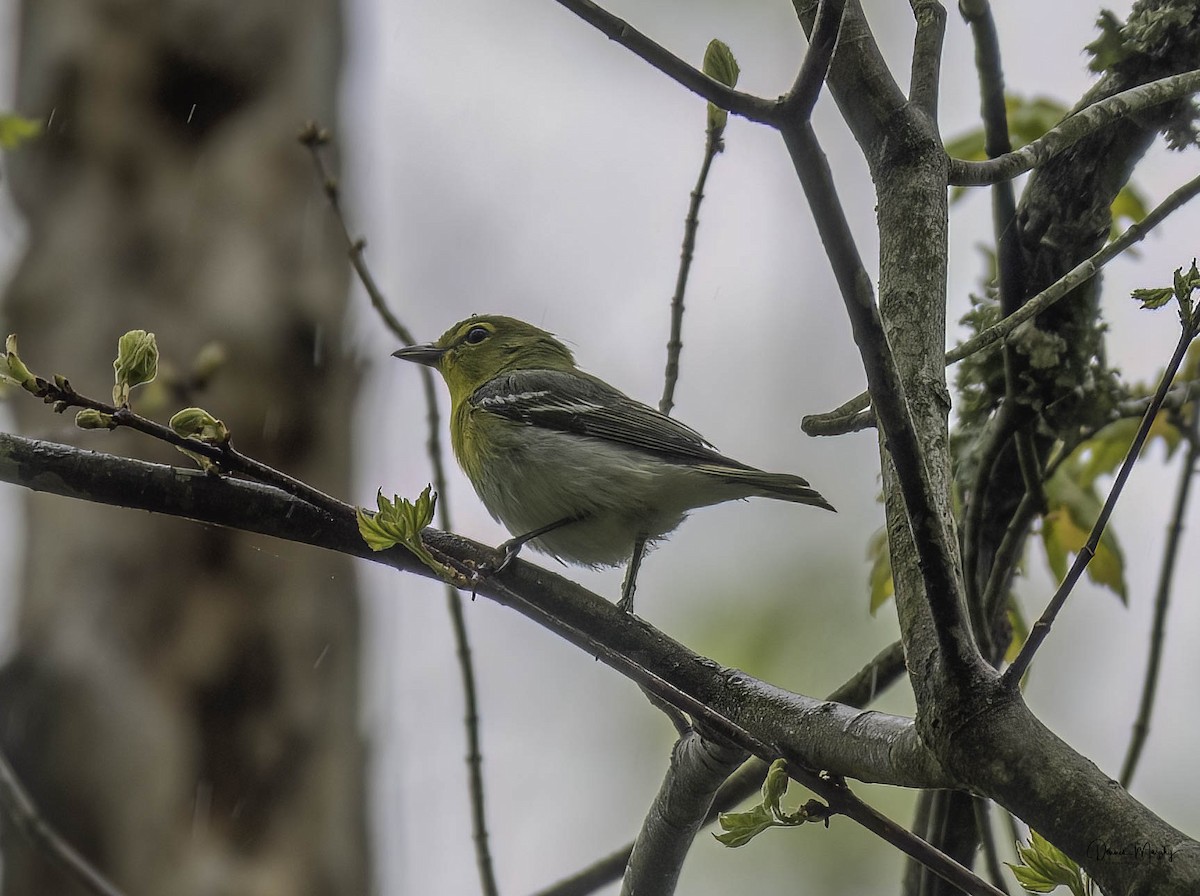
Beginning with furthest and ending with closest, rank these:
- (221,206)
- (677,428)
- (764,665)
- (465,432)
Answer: (764,665) → (221,206) → (465,432) → (677,428)

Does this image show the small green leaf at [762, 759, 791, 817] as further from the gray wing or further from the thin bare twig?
the gray wing

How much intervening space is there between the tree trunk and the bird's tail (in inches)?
56.4

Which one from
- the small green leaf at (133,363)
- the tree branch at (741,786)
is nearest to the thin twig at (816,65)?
the small green leaf at (133,363)

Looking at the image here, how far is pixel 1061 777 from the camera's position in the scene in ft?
3.73

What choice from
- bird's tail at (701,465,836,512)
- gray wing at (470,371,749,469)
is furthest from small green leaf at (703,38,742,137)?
gray wing at (470,371,749,469)

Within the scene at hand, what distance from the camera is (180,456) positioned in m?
3.94

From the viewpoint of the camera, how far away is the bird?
3389 millimetres

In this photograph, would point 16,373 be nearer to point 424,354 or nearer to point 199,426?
point 199,426

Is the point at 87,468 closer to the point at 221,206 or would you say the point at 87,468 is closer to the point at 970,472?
the point at 970,472

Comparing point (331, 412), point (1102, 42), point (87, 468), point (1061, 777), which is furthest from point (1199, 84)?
point (331, 412)

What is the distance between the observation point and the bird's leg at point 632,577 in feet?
9.21

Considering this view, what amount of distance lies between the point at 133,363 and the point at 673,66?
81 centimetres

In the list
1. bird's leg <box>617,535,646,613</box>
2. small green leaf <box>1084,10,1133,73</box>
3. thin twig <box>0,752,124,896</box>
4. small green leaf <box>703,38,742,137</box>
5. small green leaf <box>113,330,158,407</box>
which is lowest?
thin twig <box>0,752,124,896</box>

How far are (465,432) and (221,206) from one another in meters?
1.24
